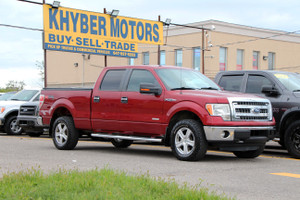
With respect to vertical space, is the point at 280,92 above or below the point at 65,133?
above

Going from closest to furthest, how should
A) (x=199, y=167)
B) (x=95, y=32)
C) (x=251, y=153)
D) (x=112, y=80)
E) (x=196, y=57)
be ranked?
(x=199, y=167)
(x=251, y=153)
(x=112, y=80)
(x=95, y=32)
(x=196, y=57)

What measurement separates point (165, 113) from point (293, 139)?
2.82 m

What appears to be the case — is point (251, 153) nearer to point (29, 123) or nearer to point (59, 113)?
point (59, 113)

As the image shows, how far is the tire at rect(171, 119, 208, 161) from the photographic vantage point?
9477 millimetres

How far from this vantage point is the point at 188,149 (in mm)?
9727

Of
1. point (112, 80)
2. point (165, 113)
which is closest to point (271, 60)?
point (112, 80)

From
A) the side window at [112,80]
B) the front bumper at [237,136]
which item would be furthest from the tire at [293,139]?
the side window at [112,80]

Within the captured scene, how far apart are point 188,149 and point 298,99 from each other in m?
2.83

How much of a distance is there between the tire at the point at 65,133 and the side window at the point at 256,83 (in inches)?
169

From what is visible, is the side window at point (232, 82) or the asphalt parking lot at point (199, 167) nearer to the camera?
the asphalt parking lot at point (199, 167)

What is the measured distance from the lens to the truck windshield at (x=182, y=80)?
34.3 feet

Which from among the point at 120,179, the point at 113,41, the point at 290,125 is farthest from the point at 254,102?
the point at 113,41

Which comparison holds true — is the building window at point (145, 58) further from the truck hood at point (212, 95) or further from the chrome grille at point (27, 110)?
the truck hood at point (212, 95)

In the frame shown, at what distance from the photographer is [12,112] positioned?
20.4 m
